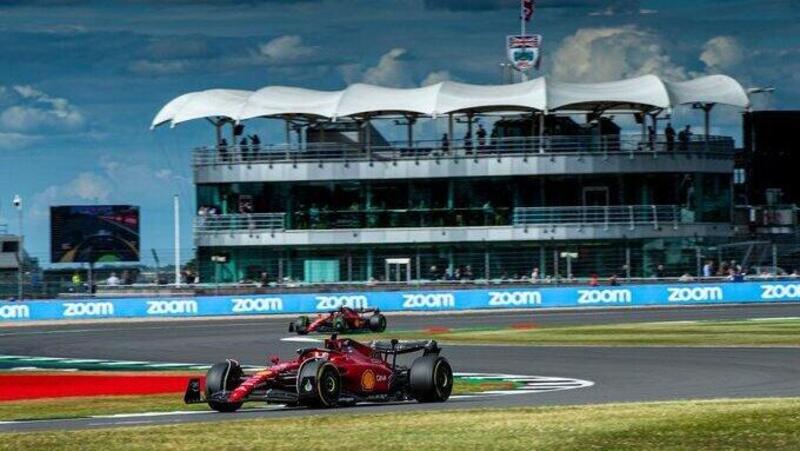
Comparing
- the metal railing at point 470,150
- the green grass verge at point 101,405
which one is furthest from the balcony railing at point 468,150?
the green grass verge at point 101,405

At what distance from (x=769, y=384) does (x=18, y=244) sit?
69.0 m

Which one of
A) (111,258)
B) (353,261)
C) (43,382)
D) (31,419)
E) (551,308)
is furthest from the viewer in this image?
(111,258)

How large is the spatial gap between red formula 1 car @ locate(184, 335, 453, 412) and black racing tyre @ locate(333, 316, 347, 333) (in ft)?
84.0

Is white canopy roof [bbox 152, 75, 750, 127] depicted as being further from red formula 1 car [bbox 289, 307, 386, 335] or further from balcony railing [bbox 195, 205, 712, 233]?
red formula 1 car [bbox 289, 307, 386, 335]

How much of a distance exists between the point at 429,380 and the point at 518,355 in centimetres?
1448

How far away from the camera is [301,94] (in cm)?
8569

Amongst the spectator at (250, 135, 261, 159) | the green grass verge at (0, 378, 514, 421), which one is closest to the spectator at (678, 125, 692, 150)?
the spectator at (250, 135, 261, 159)

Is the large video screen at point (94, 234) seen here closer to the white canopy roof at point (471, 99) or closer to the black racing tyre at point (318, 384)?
the white canopy roof at point (471, 99)

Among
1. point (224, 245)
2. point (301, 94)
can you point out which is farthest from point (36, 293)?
point (301, 94)

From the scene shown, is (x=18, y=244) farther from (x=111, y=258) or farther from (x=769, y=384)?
(x=769, y=384)

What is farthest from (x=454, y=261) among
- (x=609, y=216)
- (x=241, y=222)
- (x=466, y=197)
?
(x=241, y=222)

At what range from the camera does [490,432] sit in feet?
60.3

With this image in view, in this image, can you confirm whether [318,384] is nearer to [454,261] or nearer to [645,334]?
[645,334]

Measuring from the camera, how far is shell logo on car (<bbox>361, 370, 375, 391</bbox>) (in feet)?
83.3
